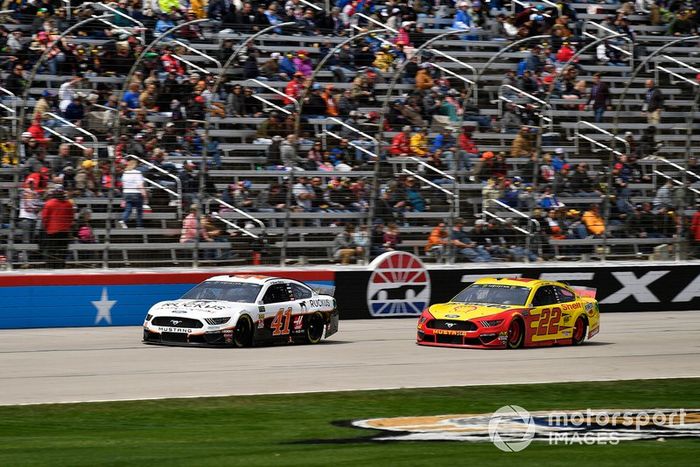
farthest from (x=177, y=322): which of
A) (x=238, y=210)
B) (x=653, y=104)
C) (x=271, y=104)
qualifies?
(x=653, y=104)

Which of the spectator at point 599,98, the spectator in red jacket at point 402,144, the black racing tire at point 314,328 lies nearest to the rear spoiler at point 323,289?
the black racing tire at point 314,328

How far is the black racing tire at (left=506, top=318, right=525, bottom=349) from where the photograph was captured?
1992 centimetres

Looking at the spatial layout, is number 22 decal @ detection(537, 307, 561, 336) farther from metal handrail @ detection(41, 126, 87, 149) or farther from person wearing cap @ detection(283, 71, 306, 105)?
metal handrail @ detection(41, 126, 87, 149)

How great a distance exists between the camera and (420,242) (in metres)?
25.2

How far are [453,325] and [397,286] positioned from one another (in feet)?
18.3

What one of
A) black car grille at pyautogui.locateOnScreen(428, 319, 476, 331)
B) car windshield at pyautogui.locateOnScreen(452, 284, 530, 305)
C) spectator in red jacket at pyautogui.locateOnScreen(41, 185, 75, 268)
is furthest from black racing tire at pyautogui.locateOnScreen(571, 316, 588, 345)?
spectator in red jacket at pyautogui.locateOnScreen(41, 185, 75, 268)

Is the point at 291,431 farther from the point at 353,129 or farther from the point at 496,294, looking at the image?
the point at 353,129

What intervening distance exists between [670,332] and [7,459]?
16183 mm

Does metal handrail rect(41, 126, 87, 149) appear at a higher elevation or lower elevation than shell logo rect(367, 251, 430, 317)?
higher

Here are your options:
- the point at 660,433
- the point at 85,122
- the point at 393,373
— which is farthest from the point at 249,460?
the point at 85,122

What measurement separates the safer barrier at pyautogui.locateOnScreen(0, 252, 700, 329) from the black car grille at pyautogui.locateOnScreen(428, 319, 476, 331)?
4803mm

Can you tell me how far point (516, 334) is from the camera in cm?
2006

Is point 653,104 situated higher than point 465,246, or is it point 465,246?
point 653,104

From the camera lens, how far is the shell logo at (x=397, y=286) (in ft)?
81.5
